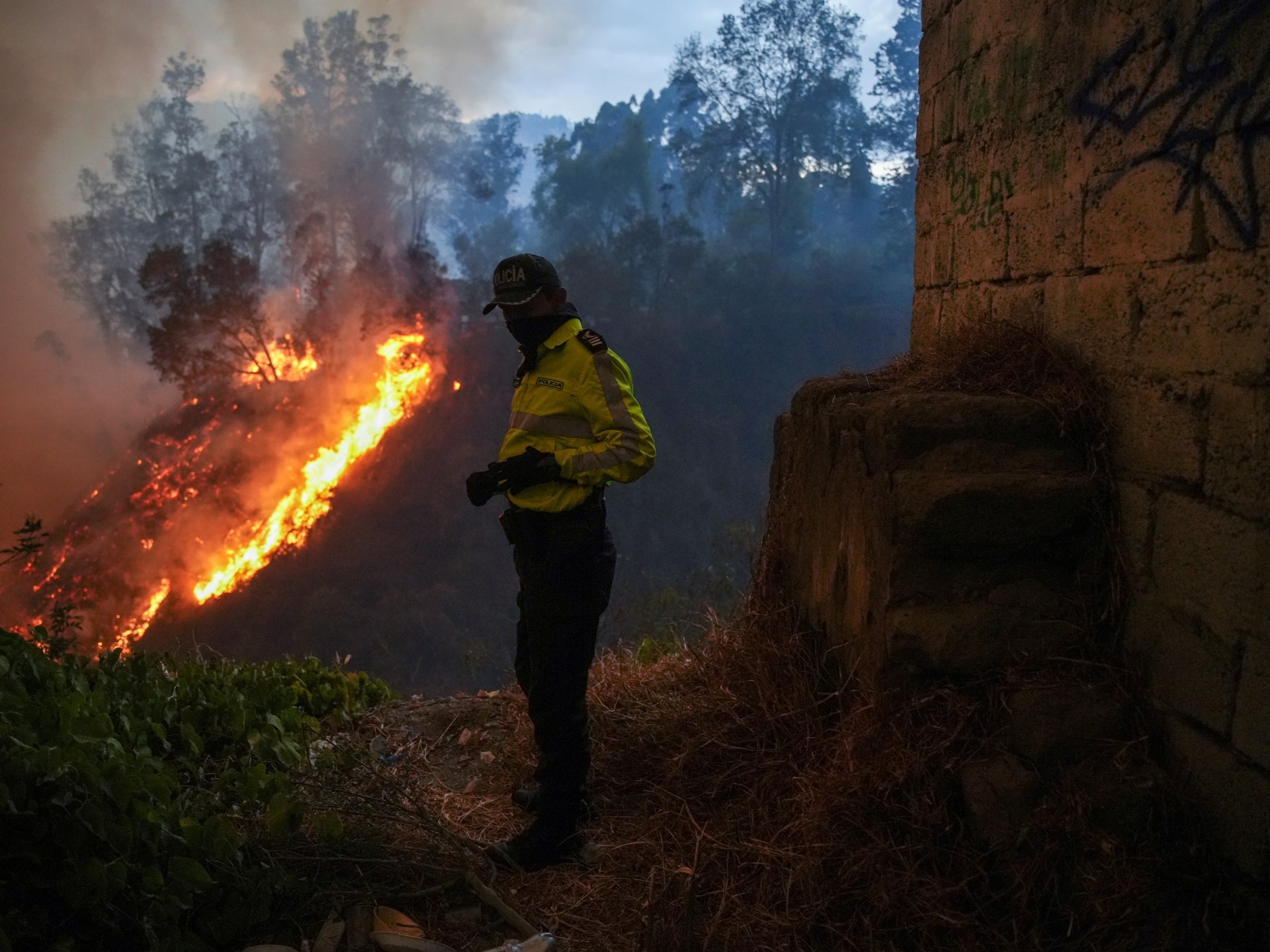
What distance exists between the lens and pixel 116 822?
2699 mm

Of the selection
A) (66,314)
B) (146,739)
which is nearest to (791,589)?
(146,739)

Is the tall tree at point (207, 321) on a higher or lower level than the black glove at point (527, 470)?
lower

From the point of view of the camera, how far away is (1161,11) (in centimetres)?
264

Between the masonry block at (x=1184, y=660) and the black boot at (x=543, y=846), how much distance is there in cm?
196

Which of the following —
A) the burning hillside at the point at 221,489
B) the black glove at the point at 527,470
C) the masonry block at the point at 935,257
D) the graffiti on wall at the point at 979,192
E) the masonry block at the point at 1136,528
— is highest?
the graffiti on wall at the point at 979,192

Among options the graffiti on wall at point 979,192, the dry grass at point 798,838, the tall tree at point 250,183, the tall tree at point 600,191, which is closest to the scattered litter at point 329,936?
the dry grass at point 798,838

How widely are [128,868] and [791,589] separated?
2471 millimetres

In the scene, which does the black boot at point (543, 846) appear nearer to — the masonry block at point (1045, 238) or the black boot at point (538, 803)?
the black boot at point (538, 803)

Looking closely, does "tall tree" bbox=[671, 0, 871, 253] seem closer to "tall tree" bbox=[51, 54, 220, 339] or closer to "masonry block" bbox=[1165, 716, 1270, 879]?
"tall tree" bbox=[51, 54, 220, 339]

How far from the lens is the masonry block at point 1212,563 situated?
2.31 m

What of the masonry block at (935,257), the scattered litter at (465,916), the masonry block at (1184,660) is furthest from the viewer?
the masonry block at (935,257)

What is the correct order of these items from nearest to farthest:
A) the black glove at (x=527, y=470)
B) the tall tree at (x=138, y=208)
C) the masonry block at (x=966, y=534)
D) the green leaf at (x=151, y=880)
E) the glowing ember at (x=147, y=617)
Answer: the green leaf at (x=151, y=880), the masonry block at (x=966, y=534), the black glove at (x=527, y=470), the glowing ember at (x=147, y=617), the tall tree at (x=138, y=208)

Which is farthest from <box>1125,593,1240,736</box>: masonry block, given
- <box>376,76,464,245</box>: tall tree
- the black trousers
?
<box>376,76,464,245</box>: tall tree

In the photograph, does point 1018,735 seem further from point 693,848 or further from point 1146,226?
point 1146,226
